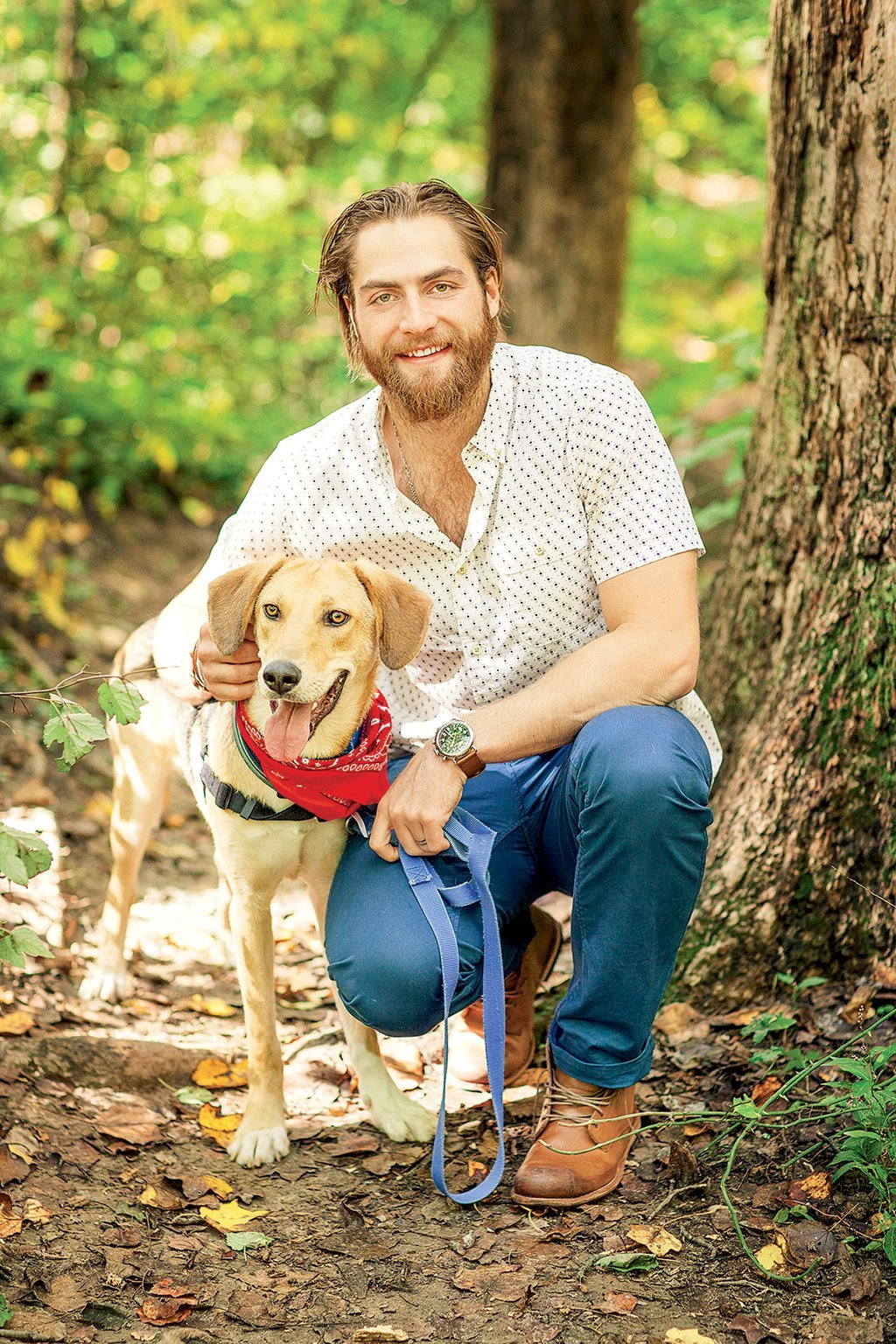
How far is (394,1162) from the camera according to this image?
2.75 m

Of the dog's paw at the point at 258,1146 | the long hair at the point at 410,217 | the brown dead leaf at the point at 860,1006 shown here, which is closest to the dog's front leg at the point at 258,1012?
the dog's paw at the point at 258,1146

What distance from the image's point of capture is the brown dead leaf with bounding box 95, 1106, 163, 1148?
2725mm

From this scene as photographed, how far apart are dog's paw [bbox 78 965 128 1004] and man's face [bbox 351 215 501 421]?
1863 millimetres

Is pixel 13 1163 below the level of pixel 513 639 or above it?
below

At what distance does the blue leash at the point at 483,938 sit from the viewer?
8.09 feet

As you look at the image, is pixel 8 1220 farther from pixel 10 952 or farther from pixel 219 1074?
pixel 219 1074

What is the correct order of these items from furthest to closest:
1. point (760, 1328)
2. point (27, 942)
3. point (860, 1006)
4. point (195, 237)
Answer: point (195, 237)
point (860, 1006)
point (27, 942)
point (760, 1328)

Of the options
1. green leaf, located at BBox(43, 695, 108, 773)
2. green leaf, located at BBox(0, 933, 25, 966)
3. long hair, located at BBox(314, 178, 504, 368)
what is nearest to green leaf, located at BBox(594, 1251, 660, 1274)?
green leaf, located at BBox(0, 933, 25, 966)

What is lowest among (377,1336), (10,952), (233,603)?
(377,1336)

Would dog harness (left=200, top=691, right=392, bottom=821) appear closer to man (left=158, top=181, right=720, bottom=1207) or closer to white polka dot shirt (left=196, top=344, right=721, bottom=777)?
man (left=158, top=181, right=720, bottom=1207)

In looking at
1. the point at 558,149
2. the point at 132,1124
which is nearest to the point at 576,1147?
the point at 132,1124

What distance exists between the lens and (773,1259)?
7.20 feet

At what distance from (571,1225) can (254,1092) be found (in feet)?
2.72

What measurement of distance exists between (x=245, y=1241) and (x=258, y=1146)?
1.17ft
